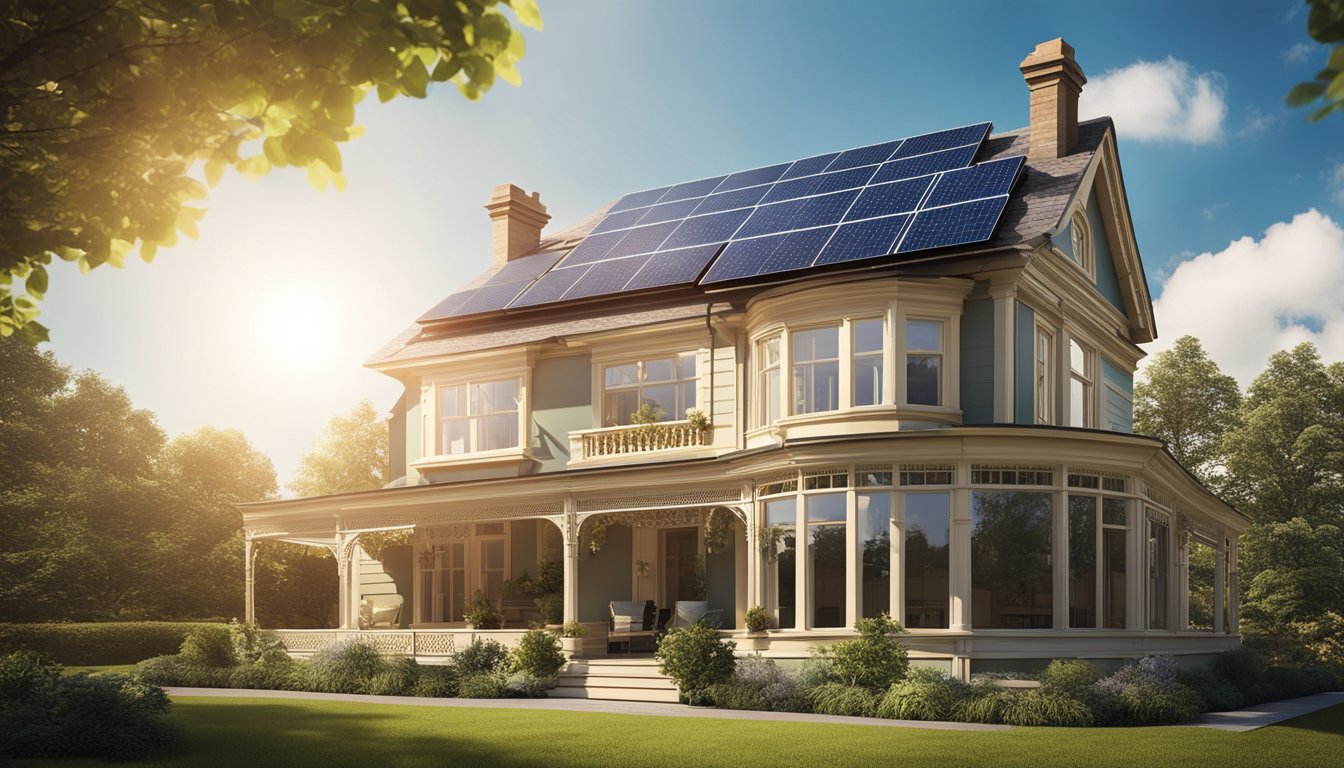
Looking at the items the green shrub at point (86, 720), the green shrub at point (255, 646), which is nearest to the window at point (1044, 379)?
the green shrub at point (86, 720)

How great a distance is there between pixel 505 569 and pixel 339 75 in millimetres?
21376

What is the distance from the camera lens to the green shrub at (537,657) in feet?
75.5

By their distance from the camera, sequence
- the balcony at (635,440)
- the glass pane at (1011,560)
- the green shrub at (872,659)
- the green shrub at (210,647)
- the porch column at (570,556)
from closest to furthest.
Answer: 1. the green shrub at (872,659)
2. the glass pane at (1011,560)
3. the porch column at (570,556)
4. the balcony at (635,440)
5. the green shrub at (210,647)

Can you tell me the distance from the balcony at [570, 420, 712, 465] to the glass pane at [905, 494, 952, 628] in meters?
5.69

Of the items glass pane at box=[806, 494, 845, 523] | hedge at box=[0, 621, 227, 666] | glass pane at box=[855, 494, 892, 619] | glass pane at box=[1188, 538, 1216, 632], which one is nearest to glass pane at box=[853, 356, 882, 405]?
glass pane at box=[806, 494, 845, 523]

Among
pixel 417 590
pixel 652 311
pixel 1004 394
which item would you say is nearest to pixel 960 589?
pixel 1004 394

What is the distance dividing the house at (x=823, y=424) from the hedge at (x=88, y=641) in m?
6.41

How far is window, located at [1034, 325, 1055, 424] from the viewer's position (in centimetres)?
2377

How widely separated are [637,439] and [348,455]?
36.7 metres

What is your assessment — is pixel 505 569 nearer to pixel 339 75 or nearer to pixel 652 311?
Result: pixel 652 311

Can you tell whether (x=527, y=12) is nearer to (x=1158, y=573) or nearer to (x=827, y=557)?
(x=827, y=557)

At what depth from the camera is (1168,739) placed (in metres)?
15.5

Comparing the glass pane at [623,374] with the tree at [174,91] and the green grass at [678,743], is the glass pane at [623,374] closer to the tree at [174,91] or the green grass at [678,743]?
the green grass at [678,743]

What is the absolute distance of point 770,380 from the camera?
2367 cm
